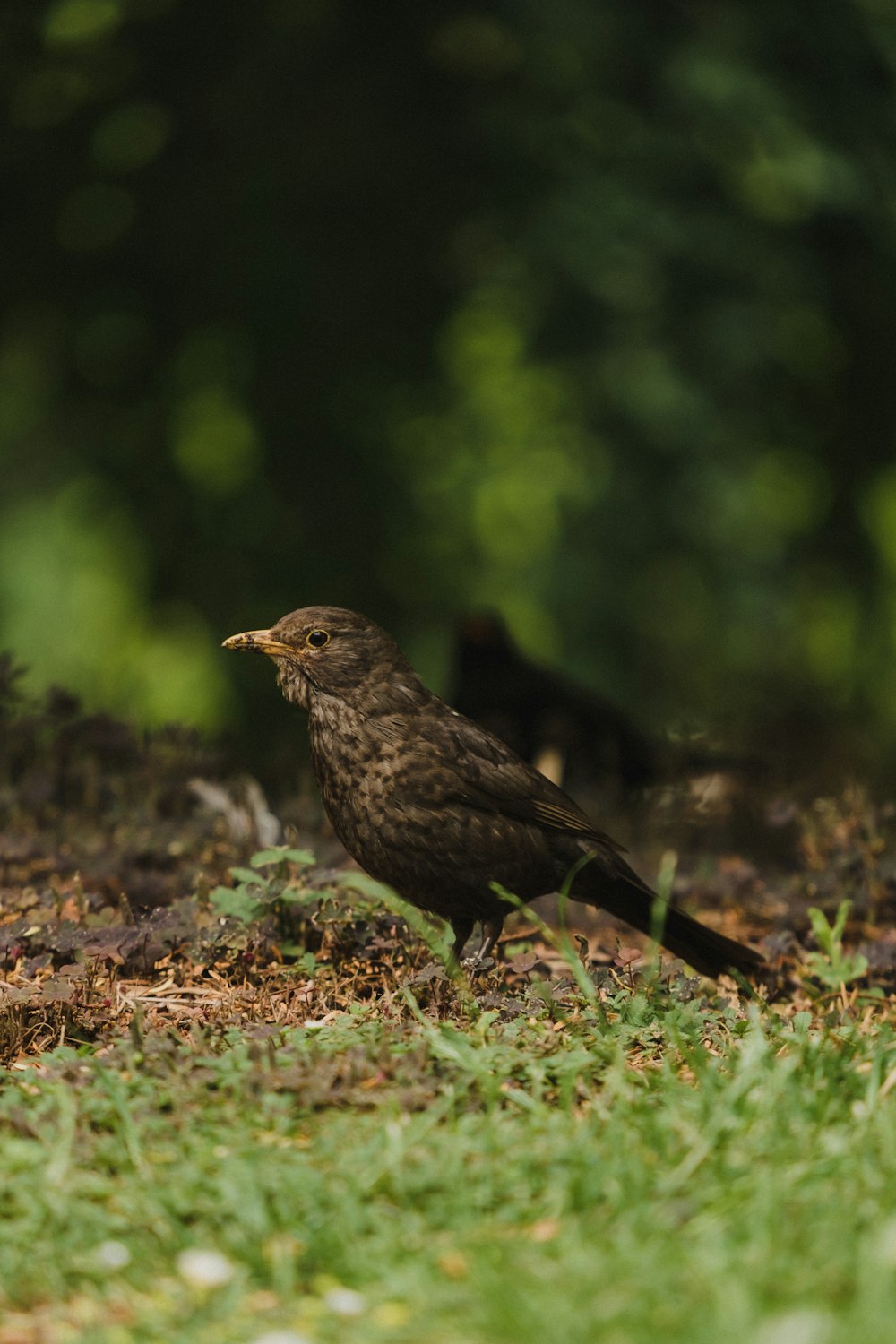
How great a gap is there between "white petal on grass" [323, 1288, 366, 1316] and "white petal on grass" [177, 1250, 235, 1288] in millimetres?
183

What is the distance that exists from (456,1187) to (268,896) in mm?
1807

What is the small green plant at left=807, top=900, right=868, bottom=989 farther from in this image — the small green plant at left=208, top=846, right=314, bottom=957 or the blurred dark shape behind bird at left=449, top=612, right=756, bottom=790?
the blurred dark shape behind bird at left=449, top=612, right=756, bottom=790

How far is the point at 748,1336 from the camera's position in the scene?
2.12 meters

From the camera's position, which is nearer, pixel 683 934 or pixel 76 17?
pixel 683 934

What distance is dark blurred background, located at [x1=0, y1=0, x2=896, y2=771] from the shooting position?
853cm

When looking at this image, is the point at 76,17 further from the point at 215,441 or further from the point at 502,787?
the point at 502,787

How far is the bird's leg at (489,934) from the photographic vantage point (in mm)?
4441

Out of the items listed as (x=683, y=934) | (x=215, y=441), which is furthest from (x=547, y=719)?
(x=215, y=441)

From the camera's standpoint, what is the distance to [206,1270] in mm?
2574

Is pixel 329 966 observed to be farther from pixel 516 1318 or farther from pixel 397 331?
pixel 397 331

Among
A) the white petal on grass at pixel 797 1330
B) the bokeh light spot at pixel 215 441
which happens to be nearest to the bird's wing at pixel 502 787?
the white petal on grass at pixel 797 1330

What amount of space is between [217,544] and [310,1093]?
7.00 metres

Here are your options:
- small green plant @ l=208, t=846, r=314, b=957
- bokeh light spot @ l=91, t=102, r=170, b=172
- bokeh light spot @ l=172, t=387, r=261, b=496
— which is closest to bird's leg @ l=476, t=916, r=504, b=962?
small green plant @ l=208, t=846, r=314, b=957

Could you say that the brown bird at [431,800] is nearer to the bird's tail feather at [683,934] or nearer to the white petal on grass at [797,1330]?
the bird's tail feather at [683,934]
